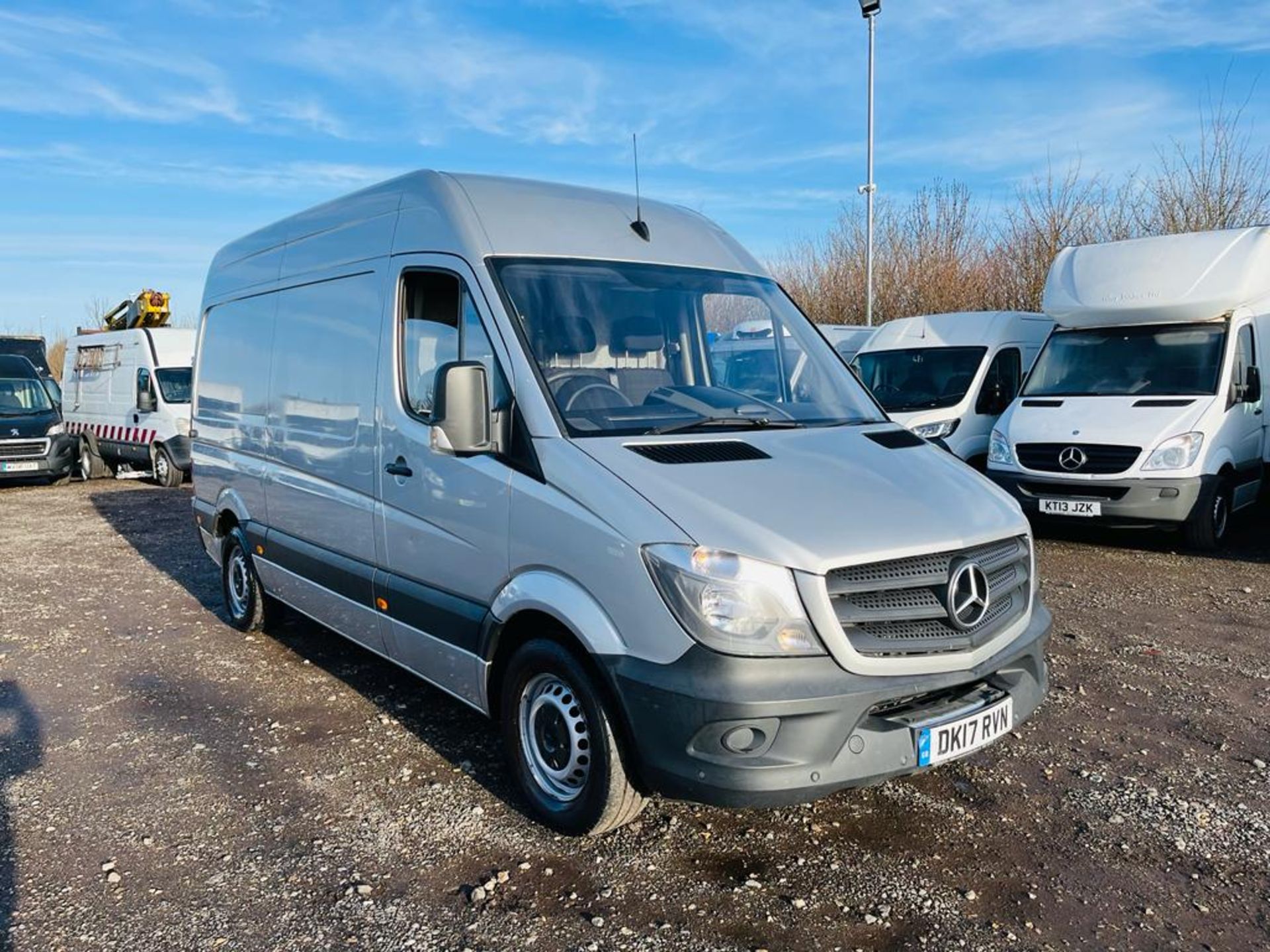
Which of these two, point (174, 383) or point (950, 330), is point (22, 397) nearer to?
point (174, 383)

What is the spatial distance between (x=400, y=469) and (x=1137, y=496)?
689 cm

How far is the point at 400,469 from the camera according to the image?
14.5 feet

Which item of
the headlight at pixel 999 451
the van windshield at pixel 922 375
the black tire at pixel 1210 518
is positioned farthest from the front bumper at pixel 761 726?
the van windshield at pixel 922 375

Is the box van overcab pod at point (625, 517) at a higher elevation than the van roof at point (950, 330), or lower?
lower

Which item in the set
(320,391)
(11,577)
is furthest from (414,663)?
(11,577)

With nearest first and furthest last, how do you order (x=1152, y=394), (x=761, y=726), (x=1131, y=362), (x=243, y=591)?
(x=761, y=726)
(x=243, y=591)
(x=1152, y=394)
(x=1131, y=362)

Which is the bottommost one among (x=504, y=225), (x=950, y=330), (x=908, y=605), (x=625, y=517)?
(x=908, y=605)

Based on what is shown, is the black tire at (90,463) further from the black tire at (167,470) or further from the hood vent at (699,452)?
the hood vent at (699,452)

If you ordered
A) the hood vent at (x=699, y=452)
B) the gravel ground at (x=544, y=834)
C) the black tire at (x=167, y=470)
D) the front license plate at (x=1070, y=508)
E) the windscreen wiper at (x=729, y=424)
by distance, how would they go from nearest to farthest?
1. the gravel ground at (x=544, y=834)
2. the hood vent at (x=699, y=452)
3. the windscreen wiper at (x=729, y=424)
4. the front license plate at (x=1070, y=508)
5. the black tire at (x=167, y=470)

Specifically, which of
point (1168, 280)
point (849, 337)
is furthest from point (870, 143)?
point (1168, 280)

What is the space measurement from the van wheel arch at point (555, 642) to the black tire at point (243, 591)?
3.14 m

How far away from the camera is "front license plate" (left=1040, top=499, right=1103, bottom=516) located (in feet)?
28.9

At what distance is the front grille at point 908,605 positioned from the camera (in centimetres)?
324

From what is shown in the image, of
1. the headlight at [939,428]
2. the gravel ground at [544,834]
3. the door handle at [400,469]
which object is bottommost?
the gravel ground at [544,834]
